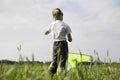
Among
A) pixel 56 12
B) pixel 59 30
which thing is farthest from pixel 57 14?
pixel 59 30

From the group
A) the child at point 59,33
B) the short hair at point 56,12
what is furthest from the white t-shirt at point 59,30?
the short hair at point 56,12

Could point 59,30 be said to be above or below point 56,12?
below

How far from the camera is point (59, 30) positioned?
7836mm

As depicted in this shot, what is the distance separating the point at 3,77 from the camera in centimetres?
119

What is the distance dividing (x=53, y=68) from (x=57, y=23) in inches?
42.0

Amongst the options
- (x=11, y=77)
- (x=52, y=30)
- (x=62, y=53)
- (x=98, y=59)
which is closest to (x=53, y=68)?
(x=62, y=53)

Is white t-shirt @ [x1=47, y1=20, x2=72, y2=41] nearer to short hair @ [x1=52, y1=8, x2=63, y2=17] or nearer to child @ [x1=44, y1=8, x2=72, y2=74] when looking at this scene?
child @ [x1=44, y1=8, x2=72, y2=74]

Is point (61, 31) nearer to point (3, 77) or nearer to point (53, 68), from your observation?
point (53, 68)

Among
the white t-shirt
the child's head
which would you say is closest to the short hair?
the child's head

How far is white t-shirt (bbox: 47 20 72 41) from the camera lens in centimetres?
782

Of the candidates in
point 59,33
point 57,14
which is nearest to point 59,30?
point 59,33

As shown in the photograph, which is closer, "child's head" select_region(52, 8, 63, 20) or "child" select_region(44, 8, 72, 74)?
"child" select_region(44, 8, 72, 74)

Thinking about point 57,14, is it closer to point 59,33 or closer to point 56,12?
point 56,12

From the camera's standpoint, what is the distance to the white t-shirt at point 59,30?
7816mm
